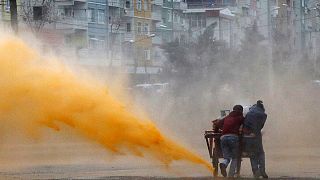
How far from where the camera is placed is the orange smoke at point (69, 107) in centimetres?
1493

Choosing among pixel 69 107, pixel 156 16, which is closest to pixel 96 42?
pixel 156 16

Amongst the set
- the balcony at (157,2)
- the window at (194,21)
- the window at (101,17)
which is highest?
the balcony at (157,2)

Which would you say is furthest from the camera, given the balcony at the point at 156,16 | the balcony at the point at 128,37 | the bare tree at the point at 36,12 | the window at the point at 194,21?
the window at the point at 194,21

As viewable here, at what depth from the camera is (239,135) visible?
53.3ft

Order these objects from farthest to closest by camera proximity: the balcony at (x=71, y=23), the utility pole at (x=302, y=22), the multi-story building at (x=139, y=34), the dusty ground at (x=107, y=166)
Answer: the utility pole at (x=302, y=22), the multi-story building at (x=139, y=34), the balcony at (x=71, y=23), the dusty ground at (x=107, y=166)

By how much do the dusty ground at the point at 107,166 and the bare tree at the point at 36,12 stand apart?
16.9 m

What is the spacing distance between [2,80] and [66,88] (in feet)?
4.22

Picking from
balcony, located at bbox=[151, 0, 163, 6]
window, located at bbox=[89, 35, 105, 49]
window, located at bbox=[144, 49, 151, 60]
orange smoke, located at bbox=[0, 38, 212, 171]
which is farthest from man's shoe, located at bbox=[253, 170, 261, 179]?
balcony, located at bbox=[151, 0, 163, 6]

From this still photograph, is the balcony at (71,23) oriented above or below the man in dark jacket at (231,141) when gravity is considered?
above

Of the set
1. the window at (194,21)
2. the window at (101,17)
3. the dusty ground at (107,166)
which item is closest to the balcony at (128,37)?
the window at (101,17)

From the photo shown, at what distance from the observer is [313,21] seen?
85.5 m

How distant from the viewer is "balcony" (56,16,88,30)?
52.3 m

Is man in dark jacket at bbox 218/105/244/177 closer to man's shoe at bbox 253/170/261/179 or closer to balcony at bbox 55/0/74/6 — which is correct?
man's shoe at bbox 253/170/261/179

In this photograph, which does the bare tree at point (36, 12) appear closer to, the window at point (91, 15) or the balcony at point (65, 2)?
the balcony at point (65, 2)
